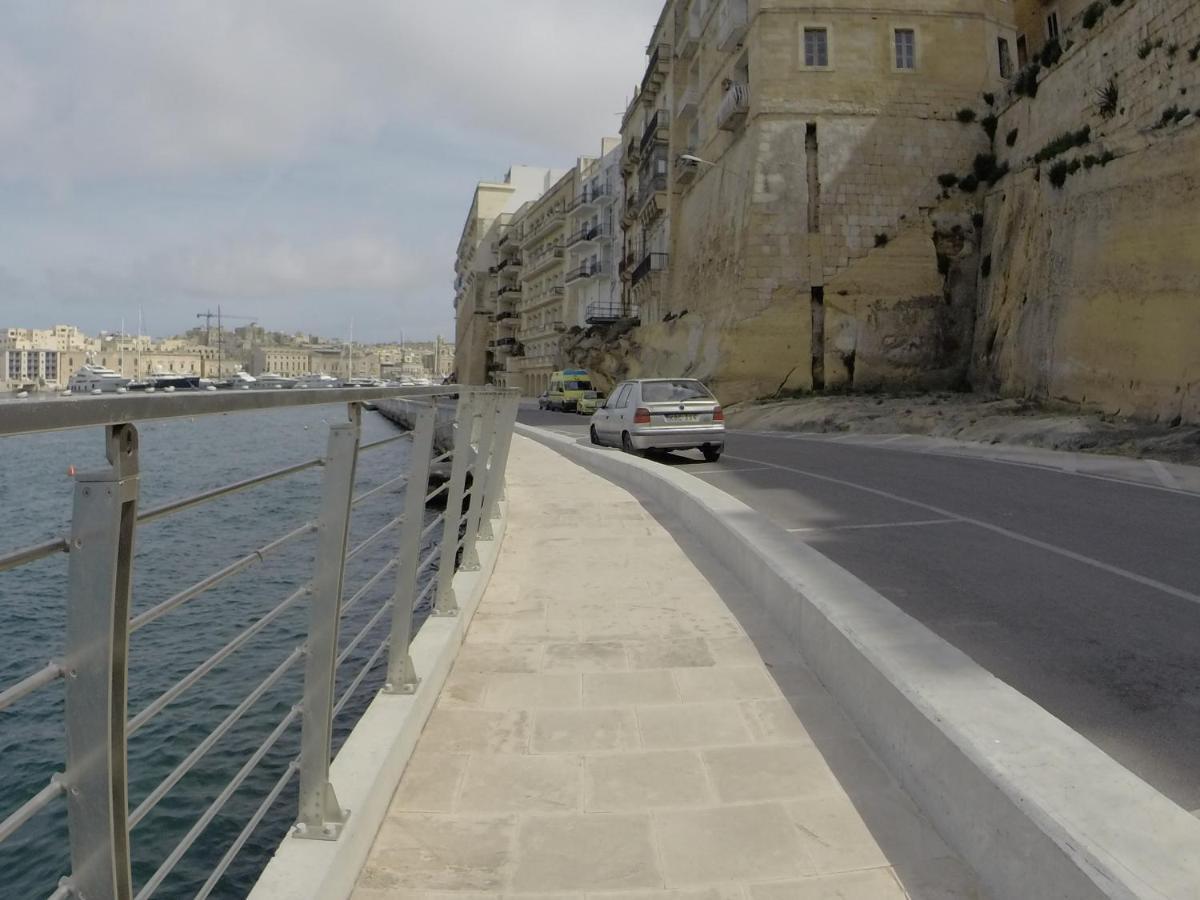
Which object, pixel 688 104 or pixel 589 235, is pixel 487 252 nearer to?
pixel 589 235

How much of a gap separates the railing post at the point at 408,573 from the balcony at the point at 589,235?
2175 inches

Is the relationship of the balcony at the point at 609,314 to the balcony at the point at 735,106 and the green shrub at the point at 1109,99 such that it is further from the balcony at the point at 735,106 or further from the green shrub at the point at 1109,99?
the green shrub at the point at 1109,99

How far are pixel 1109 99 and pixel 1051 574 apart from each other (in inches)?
733

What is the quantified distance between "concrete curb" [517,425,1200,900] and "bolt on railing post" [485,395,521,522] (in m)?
3.09

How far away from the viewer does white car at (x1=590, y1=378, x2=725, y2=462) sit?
1452 centimetres

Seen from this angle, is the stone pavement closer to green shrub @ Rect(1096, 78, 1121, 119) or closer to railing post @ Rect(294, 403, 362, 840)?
railing post @ Rect(294, 403, 362, 840)

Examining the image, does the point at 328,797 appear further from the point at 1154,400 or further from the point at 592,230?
the point at 592,230

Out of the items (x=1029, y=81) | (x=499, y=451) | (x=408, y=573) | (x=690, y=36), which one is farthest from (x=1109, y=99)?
(x=690, y=36)

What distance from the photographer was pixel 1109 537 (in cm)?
727

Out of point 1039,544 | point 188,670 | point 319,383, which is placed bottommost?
point 188,670

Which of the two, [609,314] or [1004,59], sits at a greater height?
[1004,59]

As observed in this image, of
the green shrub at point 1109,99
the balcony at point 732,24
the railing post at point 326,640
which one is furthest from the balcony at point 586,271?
the railing post at point 326,640

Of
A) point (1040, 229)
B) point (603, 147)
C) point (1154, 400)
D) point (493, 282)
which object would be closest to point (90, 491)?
point (1154, 400)

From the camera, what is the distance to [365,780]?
2.71m
